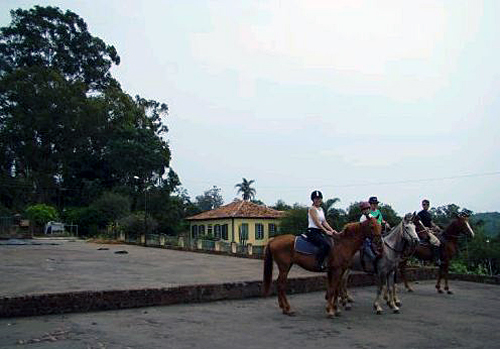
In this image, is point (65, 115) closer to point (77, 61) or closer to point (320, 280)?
point (77, 61)

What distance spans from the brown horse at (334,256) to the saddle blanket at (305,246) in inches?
2.9

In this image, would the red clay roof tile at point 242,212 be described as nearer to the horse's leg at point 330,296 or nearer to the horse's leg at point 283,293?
the horse's leg at point 283,293

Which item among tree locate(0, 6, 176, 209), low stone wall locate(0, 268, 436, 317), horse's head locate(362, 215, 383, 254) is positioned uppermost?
tree locate(0, 6, 176, 209)

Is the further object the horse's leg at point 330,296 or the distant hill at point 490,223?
the distant hill at point 490,223

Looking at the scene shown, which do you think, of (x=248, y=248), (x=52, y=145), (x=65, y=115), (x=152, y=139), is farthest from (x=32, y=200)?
(x=248, y=248)

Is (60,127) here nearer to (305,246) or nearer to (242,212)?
(242,212)

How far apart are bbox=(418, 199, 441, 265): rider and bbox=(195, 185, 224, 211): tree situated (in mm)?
93817

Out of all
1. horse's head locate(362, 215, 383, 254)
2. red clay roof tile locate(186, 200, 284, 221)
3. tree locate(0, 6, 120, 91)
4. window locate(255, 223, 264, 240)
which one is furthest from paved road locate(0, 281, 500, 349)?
tree locate(0, 6, 120, 91)

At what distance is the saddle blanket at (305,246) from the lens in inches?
334

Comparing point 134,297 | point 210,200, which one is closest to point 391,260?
point 134,297

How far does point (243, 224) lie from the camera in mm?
47719

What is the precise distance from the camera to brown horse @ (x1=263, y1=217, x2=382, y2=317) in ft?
27.3

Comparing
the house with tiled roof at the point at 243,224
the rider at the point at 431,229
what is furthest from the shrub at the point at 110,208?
the rider at the point at 431,229

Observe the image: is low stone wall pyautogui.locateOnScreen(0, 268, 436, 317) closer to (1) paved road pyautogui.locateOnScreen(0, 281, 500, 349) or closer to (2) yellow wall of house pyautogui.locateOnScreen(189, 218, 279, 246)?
(1) paved road pyautogui.locateOnScreen(0, 281, 500, 349)
